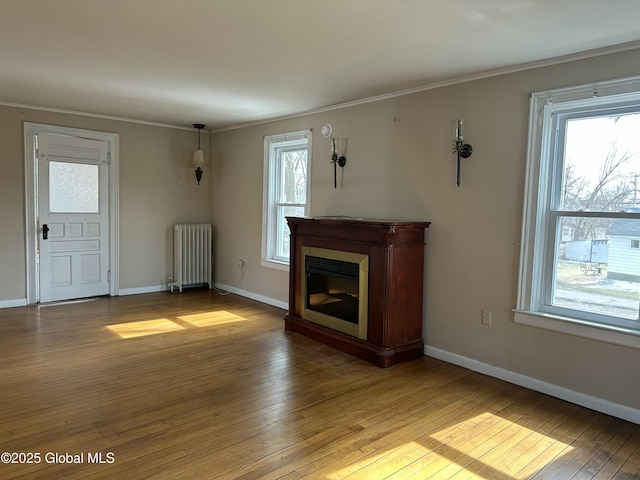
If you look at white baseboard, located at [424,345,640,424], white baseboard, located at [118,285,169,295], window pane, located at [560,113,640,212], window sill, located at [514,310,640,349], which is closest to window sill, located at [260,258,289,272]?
white baseboard, located at [118,285,169,295]

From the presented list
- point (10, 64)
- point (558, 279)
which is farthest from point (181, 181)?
point (558, 279)

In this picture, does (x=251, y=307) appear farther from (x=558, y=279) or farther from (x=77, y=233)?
(x=558, y=279)

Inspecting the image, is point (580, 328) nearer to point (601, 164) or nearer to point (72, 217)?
point (601, 164)

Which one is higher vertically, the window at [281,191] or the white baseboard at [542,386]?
the window at [281,191]

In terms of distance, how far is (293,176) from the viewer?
546 cm

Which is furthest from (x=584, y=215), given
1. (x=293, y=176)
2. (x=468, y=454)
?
(x=293, y=176)

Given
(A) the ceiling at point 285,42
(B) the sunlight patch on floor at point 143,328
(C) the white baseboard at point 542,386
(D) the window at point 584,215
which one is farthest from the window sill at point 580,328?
(B) the sunlight patch on floor at point 143,328

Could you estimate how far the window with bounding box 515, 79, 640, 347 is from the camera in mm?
2838

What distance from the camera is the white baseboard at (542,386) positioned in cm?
280

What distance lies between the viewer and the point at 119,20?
258cm

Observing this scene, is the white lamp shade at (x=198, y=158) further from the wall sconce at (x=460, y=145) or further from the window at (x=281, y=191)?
the wall sconce at (x=460, y=145)

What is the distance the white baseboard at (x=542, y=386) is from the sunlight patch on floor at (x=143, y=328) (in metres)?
2.57

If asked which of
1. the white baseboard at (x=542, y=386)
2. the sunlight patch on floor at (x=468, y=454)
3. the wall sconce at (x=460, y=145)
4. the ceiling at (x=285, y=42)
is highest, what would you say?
the ceiling at (x=285, y=42)

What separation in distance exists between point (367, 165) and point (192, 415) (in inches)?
108
